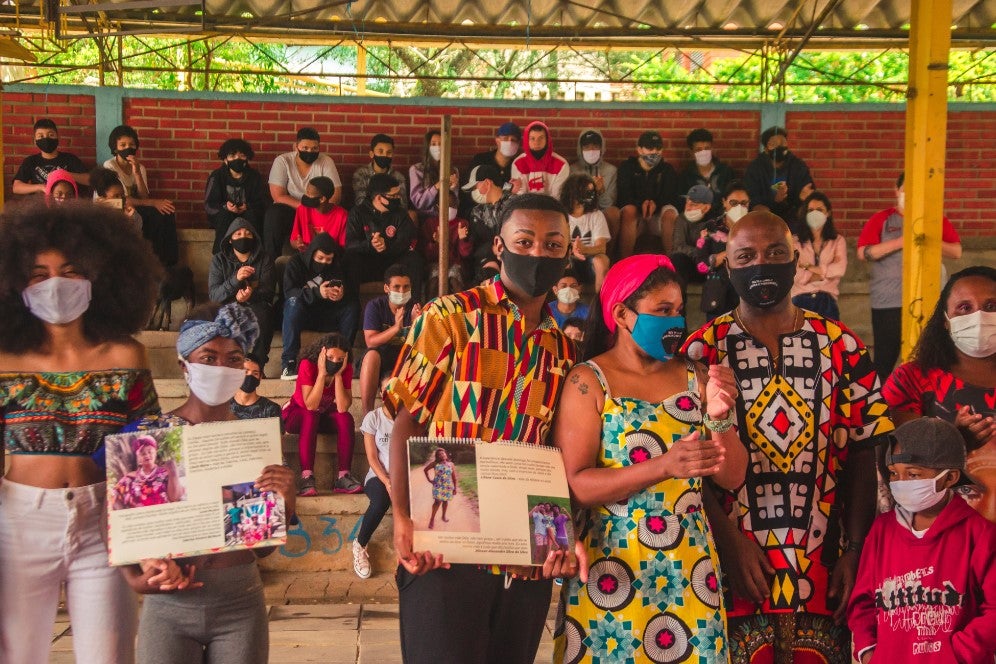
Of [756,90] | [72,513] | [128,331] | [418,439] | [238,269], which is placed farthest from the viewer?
[756,90]

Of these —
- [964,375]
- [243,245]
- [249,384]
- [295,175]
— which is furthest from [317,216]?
Result: [964,375]

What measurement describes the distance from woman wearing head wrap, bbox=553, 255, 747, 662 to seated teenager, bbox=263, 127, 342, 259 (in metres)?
7.80

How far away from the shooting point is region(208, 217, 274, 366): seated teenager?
923cm

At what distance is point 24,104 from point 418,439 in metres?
10.8

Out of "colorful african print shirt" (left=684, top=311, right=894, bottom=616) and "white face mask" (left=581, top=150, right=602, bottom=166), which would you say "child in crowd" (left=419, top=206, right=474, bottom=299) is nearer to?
"white face mask" (left=581, top=150, right=602, bottom=166)

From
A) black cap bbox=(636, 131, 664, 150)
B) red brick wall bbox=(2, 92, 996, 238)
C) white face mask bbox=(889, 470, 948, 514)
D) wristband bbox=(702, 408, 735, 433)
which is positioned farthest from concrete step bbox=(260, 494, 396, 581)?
red brick wall bbox=(2, 92, 996, 238)

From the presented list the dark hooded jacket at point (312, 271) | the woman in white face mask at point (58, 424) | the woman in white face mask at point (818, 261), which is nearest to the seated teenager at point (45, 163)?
the dark hooded jacket at point (312, 271)

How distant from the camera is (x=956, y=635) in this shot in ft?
11.7

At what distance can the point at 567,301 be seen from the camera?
8.88 metres

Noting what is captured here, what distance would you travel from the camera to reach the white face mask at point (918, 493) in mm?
3659

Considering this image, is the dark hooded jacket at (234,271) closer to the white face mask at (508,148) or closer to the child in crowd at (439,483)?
the white face mask at (508,148)

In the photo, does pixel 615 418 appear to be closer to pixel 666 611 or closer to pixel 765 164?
pixel 666 611

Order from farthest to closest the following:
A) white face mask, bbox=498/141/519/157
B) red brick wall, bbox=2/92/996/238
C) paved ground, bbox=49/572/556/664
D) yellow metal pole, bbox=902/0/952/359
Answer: red brick wall, bbox=2/92/996/238 → white face mask, bbox=498/141/519/157 → yellow metal pole, bbox=902/0/952/359 → paved ground, bbox=49/572/556/664

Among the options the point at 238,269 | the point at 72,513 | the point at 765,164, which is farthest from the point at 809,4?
the point at 72,513
